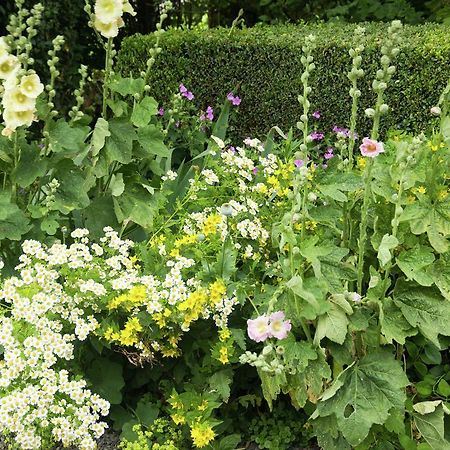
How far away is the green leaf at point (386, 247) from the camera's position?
2068mm

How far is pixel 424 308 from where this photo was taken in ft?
7.29

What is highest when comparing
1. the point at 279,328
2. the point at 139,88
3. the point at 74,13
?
the point at 74,13

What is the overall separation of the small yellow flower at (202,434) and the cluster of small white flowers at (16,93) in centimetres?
112

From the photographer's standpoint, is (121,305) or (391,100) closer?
(121,305)

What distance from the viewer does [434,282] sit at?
2244mm

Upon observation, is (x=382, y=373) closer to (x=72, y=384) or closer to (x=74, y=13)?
(x=72, y=384)

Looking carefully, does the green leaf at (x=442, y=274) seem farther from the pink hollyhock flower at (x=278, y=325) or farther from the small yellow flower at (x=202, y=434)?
the small yellow flower at (x=202, y=434)

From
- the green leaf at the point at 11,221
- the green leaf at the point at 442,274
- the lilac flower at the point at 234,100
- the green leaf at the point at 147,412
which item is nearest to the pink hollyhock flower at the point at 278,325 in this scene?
the green leaf at the point at 442,274

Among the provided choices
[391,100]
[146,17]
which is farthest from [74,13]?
[391,100]

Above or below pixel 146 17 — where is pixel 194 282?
below

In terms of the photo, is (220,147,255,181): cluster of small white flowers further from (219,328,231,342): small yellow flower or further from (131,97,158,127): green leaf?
(219,328,231,342): small yellow flower

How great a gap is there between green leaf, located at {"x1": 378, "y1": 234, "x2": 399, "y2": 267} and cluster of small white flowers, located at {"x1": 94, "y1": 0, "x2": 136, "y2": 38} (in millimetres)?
1173

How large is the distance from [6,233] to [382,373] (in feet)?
4.41

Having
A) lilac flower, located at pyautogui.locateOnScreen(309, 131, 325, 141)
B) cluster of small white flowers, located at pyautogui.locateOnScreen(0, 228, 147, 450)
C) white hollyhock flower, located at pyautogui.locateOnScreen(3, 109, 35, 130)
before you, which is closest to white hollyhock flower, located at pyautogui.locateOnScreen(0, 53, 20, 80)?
white hollyhock flower, located at pyautogui.locateOnScreen(3, 109, 35, 130)
